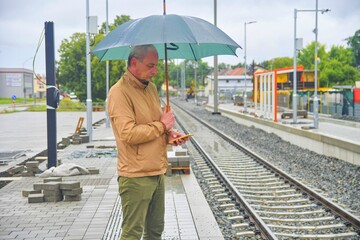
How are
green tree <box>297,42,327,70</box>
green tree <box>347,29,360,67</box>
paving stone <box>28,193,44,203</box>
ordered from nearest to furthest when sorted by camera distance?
paving stone <box>28,193,44,203</box> < green tree <box>297,42,327,70</box> < green tree <box>347,29,360,67</box>

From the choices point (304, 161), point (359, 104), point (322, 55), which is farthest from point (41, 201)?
point (322, 55)

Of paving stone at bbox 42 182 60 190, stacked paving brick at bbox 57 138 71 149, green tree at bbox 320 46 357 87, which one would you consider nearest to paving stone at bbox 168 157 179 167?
paving stone at bbox 42 182 60 190

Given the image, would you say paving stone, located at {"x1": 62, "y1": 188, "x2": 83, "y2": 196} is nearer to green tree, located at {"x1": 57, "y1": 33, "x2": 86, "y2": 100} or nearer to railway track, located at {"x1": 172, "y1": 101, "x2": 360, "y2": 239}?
railway track, located at {"x1": 172, "y1": 101, "x2": 360, "y2": 239}

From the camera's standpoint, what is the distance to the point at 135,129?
147 inches

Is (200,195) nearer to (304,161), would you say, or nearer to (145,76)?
(145,76)

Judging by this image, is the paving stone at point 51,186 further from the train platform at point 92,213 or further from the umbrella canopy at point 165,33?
the umbrella canopy at point 165,33

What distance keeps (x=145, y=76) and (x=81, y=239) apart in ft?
8.67

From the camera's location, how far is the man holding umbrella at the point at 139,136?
149 inches

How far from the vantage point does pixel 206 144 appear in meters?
19.0

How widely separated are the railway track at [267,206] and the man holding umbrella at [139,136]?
284cm

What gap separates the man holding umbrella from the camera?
3795 millimetres

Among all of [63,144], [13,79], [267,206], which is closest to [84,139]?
[63,144]

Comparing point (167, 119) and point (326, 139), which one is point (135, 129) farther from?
point (326, 139)

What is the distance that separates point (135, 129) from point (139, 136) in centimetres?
6
